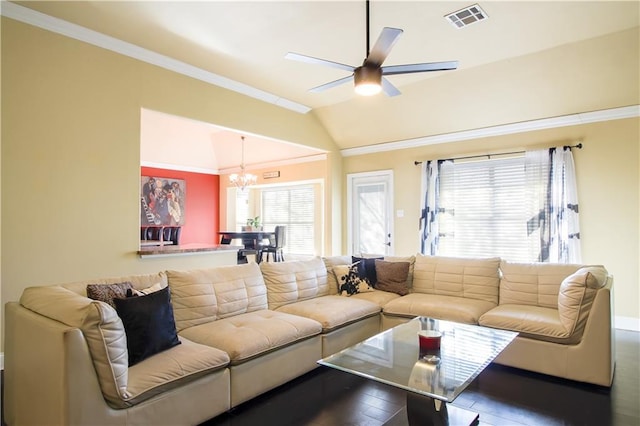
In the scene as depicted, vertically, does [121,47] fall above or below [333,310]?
above

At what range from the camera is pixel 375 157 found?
6688 mm

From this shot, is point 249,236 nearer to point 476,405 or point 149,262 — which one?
point 149,262

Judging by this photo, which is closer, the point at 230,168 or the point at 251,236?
the point at 251,236

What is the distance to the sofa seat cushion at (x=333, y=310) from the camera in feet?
10.6

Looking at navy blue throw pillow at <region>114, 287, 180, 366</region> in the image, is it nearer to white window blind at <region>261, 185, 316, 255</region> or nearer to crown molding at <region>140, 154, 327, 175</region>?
crown molding at <region>140, 154, 327, 175</region>

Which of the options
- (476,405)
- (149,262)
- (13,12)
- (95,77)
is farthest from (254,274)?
(13,12)

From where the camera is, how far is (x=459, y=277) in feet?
13.1

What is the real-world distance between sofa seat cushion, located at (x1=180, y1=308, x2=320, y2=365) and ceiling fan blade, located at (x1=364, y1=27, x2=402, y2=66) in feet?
6.90

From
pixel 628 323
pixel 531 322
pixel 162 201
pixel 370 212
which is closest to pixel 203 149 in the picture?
pixel 162 201

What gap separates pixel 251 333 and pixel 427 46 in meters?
3.22

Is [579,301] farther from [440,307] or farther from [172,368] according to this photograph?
[172,368]

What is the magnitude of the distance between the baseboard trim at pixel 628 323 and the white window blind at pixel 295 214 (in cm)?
538

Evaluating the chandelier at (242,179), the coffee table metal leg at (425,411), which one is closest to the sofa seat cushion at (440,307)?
the coffee table metal leg at (425,411)

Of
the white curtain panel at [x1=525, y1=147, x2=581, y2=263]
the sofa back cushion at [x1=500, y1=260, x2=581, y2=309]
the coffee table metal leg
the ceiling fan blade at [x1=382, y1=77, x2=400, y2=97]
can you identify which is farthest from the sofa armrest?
the white curtain panel at [x1=525, y1=147, x2=581, y2=263]
